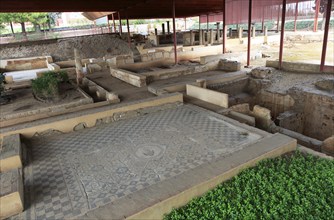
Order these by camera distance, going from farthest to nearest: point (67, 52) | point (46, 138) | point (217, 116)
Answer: point (67, 52) < point (217, 116) < point (46, 138)

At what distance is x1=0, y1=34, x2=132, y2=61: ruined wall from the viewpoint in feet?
71.9

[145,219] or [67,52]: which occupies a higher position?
[67,52]

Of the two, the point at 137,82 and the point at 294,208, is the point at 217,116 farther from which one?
the point at 137,82

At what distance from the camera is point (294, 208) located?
3.98m

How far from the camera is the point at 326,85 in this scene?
1025 centimetres

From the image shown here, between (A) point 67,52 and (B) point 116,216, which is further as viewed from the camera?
(A) point 67,52

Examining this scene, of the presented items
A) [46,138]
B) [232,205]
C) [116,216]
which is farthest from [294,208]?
[46,138]

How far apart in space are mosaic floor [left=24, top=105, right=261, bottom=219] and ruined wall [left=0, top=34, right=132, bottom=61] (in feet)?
54.2

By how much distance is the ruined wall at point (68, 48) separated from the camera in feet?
71.9

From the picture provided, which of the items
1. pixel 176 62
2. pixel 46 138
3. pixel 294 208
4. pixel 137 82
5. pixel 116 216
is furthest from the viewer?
pixel 176 62

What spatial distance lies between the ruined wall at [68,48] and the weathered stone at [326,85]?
15.9 metres

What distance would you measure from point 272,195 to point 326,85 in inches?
311

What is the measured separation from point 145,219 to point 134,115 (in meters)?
4.62

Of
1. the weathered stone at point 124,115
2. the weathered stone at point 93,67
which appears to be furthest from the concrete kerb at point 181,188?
the weathered stone at point 93,67
